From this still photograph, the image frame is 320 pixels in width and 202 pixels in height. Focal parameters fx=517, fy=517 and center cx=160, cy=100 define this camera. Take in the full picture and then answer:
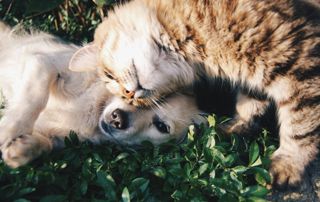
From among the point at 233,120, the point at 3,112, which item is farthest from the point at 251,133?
the point at 3,112

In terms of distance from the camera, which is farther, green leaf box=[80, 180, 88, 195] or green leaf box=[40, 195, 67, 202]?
green leaf box=[80, 180, 88, 195]

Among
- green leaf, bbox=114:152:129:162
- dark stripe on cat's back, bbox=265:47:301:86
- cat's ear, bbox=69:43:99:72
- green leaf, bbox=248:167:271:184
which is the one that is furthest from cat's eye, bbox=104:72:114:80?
green leaf, bbox=248:167:271:184

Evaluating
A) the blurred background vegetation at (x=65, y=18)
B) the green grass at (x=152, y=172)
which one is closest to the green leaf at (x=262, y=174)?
the green grass at (x=152, y=172)

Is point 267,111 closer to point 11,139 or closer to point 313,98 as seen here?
point 313,98

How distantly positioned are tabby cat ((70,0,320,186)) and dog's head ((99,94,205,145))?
0.10 metres

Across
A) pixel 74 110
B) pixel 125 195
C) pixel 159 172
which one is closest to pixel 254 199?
pixel 159 172

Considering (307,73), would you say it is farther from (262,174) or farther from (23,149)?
(23,149)

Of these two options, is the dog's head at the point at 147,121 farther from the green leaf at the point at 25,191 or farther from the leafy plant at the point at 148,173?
the green leaf at the point at 25,191

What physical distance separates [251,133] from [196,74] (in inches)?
21.6

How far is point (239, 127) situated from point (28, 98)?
4.45ft

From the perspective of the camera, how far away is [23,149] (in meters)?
2.86

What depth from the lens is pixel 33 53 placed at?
3.64m

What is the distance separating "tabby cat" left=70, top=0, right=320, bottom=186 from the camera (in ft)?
9.52

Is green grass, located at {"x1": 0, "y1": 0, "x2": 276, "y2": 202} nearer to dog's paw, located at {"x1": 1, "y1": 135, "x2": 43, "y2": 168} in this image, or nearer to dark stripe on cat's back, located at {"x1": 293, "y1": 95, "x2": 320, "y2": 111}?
dog's paw, located at {"x1": 1, "y1": 135, "x2": 43, "y2": 168}
